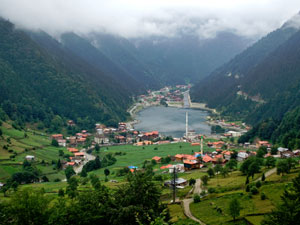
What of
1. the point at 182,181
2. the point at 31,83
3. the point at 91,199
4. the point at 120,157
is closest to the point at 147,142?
the point at 120,157

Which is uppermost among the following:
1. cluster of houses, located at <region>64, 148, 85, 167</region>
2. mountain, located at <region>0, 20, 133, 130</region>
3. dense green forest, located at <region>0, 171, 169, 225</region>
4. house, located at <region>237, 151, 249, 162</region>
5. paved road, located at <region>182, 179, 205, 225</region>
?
mountain, located at <region>0, 20, 133, 130</region>

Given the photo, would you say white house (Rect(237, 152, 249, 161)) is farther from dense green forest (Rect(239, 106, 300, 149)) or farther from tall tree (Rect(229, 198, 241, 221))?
tall tree (Rect(229, 198, 241, 221))

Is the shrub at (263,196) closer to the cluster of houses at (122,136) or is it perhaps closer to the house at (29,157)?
the house at (29,157)

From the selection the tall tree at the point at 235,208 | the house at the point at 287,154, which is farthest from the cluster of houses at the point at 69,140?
the tall tree at the point at 235,208

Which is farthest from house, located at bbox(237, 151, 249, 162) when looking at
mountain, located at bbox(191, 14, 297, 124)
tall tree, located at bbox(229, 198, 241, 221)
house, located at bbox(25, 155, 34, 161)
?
mountain, located at bbox(191, 14, 297, 124)

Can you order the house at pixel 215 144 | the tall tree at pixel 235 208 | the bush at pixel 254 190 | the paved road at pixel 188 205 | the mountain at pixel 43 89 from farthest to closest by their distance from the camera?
the mountain at pixel 43 89
the house at pixel 215 144
the bush at pixel 254 190
the paved road at pixel 188 205
the tall tree at pixel 235 208

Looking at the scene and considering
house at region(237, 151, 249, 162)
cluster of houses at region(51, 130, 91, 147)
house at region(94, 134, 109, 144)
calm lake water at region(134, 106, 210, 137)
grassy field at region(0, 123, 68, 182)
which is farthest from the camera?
calm lake water at region(134, 106, 210, 137)

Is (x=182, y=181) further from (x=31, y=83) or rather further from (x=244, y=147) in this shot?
(x=31, y=83)
